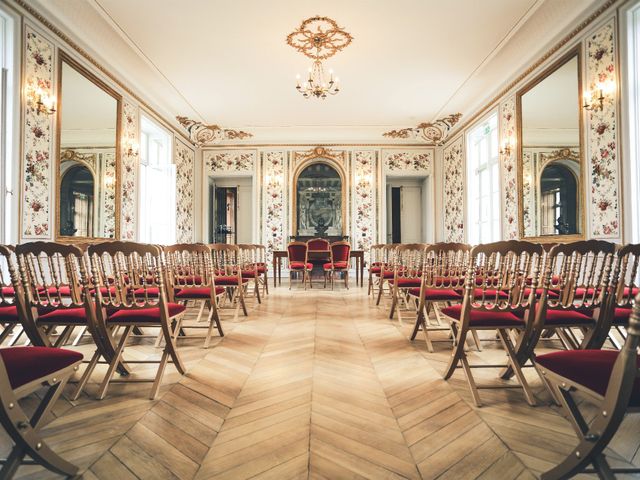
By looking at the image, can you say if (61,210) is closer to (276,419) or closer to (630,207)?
(276,419)

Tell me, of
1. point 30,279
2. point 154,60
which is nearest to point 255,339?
point 30,279

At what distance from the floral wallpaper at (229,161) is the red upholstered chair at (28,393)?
8380 millimetres

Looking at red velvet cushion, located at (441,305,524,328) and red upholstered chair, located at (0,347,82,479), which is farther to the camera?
red velvet cushion, located at (441,305,524,328)

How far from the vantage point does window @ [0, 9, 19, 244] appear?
3.68 m

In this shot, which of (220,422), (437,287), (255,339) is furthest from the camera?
(255,339)

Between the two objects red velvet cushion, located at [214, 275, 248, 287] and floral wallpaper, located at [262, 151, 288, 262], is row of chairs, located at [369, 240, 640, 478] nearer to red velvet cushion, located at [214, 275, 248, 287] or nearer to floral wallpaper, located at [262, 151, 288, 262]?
red velvet cushion, located at [214, 275, 248, 287]

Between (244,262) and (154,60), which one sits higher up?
(154,60)

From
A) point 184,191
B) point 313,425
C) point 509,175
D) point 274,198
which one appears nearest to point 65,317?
point 313,425

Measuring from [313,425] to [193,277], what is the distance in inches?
75.4

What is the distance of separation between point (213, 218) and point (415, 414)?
8635 mm

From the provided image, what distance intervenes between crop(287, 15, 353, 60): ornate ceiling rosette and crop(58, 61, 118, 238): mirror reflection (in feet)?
9.04

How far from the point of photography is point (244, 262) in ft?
15.5

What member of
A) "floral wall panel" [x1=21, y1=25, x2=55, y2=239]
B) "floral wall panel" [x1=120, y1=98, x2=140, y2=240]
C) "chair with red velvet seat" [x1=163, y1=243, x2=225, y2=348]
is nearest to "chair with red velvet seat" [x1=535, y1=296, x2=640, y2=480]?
"chair with red velvet seat" [x1=163, y1=243, x2=225, y2=348]

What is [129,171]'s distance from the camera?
20.1 feet
